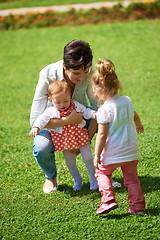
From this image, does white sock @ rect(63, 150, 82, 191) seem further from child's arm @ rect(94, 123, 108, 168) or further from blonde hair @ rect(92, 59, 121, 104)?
blonde hair @ rect(92, 59, 121, 104)

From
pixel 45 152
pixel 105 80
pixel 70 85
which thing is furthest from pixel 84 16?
pixel 105 80

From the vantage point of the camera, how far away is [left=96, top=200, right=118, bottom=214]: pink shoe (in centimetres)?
363

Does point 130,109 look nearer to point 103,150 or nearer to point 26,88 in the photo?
point 103,150

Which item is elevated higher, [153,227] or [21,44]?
[153,227]

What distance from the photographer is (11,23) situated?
14.9m

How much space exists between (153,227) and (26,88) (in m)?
6.32

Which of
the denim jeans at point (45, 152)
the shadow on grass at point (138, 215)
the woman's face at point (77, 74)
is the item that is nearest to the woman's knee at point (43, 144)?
the denim jeans at point (45, 152)

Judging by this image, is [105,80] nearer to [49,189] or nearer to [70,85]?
[70,85]

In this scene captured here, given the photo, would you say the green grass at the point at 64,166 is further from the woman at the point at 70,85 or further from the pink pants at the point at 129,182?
the woman at the point at 70,85

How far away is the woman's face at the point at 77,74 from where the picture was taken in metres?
4.04

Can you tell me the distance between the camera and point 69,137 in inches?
166

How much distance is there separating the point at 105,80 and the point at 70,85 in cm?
85

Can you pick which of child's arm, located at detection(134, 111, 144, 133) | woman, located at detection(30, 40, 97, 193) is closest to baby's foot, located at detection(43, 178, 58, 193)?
woman, located at detection(30, 40, 97, 193)

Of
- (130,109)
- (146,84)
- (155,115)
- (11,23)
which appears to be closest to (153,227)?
(130,109)
